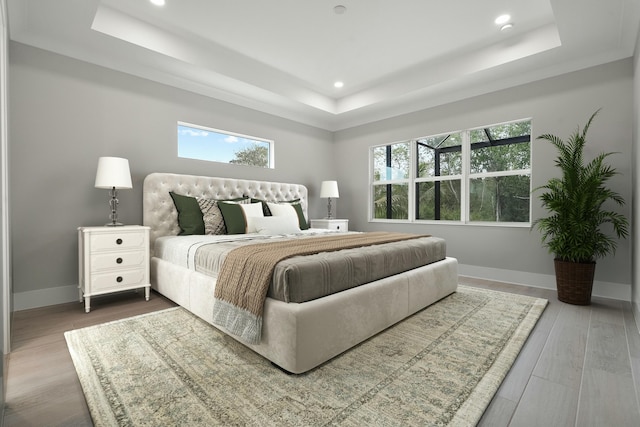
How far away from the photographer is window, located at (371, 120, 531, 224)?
3.89 m

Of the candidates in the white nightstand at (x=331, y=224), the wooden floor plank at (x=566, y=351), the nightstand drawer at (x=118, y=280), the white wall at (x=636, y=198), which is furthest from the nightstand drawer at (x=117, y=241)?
the white wall at (x=636, y=198)

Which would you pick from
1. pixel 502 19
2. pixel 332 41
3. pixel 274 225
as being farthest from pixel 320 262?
pixel 502 19

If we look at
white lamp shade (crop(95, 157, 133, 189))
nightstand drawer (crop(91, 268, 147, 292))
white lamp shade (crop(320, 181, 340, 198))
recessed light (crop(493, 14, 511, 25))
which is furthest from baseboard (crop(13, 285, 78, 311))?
recessed light (crop(493, 14, 511, 25))

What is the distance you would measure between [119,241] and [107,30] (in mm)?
1933

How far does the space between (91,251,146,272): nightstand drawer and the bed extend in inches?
8.1

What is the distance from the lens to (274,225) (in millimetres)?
3473

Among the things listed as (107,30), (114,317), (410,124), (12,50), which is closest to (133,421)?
(114,317)

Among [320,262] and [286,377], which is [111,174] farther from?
[286,377]

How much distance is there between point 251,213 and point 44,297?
2.08 metres

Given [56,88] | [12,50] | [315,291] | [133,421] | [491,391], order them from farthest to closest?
[56,88] < [12,50] < [315,291] < [491,391] < [133,421]

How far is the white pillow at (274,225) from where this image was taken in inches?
135

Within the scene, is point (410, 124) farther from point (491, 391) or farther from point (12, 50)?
point (12, 50)

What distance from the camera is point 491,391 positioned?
1.54m

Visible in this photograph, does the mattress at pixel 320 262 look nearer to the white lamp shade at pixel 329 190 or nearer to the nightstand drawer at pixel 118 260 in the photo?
the nightstand drawer at pixel 118 260
